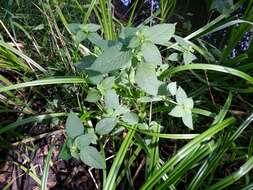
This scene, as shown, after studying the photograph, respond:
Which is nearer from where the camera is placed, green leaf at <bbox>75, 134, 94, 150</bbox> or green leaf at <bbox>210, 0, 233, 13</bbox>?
green leaf at <bbox>75, 134, 94, 150</bbox>

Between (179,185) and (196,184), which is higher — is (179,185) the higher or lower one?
the lower one

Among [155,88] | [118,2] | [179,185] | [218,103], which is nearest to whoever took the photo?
[155,88]

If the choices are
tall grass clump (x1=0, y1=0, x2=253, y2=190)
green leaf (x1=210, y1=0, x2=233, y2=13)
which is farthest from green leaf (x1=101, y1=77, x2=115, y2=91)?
green leaf (x1=210, y1=0, x2=233, y2=13)

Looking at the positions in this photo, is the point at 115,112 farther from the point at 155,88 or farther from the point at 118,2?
A: the point at 118,2

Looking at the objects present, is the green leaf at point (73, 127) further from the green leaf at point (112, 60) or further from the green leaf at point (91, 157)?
the green leaf at point (112, 60)

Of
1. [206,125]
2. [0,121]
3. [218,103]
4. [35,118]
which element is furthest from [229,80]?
[0,121]

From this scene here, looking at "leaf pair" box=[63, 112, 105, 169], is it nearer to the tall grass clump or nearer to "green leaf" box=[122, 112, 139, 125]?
the tall grass clump

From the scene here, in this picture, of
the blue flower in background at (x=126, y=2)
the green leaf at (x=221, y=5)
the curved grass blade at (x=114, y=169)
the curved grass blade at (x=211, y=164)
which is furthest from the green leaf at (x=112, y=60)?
the blue flower in background at (x=126, y=2)
